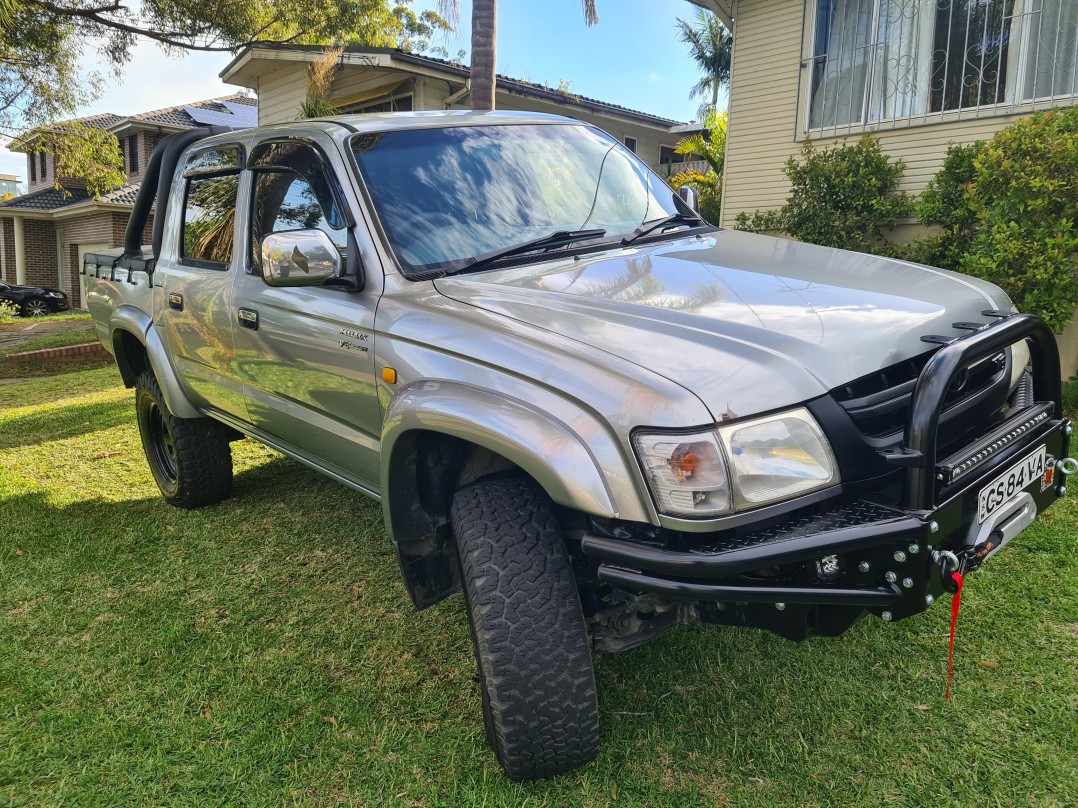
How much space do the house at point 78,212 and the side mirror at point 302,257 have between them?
22124mm

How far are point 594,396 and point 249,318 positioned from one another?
6.44 ft

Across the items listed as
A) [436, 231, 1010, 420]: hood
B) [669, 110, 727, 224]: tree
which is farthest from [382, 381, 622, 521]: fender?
[669, 110, 727, 224]: tree

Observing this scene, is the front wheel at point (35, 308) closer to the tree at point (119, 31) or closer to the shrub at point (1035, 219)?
the tree at point (119, 31)

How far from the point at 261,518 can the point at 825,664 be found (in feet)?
10.1

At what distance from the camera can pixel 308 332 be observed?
2.88 meters

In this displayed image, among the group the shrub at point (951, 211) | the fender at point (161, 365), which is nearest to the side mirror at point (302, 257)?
the fender at point (161, 365)

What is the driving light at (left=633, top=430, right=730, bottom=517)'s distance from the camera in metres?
1.74

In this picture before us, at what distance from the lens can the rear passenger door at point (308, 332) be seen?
8.73 feet

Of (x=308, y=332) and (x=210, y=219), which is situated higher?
(x=210, y=219)

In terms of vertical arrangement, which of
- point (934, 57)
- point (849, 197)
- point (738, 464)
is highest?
point (934, 57)

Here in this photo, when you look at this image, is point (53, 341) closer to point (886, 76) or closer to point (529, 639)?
point (886, 76)

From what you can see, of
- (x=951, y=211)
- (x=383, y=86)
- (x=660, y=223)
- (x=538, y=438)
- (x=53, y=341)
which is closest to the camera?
(x=538, y=438)

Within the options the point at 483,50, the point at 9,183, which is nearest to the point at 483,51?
the point at 483,50

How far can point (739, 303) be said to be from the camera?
2.18 meters
